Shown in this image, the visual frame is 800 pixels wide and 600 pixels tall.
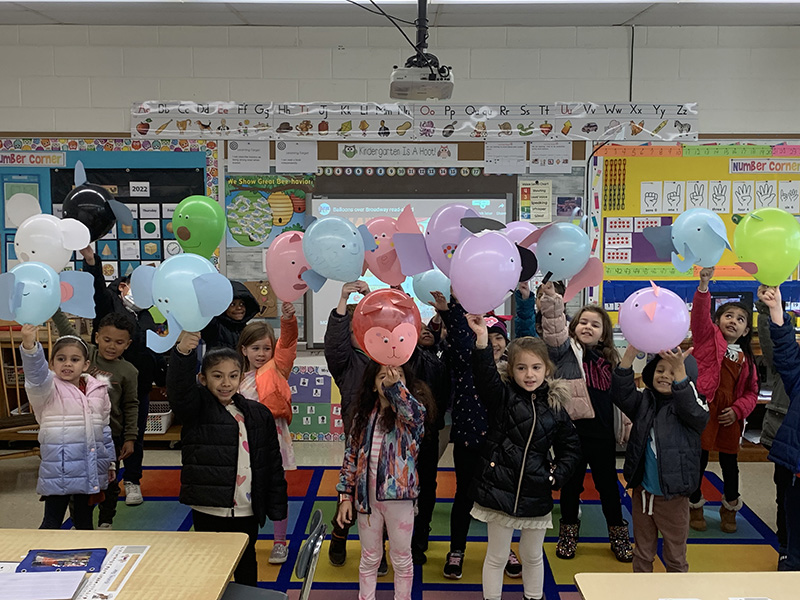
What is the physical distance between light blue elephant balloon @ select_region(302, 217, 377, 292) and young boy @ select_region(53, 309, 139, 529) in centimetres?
119

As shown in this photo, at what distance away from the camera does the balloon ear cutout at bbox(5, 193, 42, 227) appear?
4395 millimetres

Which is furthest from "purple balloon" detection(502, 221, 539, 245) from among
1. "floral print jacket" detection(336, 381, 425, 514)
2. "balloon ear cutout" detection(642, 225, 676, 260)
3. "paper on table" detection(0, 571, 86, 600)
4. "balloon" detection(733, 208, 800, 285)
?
"paper on table" detection(0, 571, 86, 600)

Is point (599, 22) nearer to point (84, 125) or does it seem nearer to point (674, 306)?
point (674, 306)

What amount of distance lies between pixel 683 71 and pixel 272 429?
143 inches

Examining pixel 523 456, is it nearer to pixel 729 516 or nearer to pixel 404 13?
pixel 729 516

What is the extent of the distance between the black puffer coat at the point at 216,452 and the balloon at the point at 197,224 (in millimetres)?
822

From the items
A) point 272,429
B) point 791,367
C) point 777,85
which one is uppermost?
point 777,85

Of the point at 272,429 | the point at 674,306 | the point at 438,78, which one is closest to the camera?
the point at 674,306

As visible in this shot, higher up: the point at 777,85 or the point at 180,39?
A: the point at 180,39

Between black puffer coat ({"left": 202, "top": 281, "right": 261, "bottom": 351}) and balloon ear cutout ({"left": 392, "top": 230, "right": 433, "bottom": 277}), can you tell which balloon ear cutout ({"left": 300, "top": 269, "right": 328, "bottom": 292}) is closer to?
balloon ear cutout ({"left": 392, "top": 230, "right": 433, "bottom": 277})

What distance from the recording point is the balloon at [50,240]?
261 cm

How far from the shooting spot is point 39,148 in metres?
4.37

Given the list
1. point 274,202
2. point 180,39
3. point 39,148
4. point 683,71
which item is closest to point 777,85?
point 683,71

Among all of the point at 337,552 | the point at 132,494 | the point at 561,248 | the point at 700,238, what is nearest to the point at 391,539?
the point at 337,552
